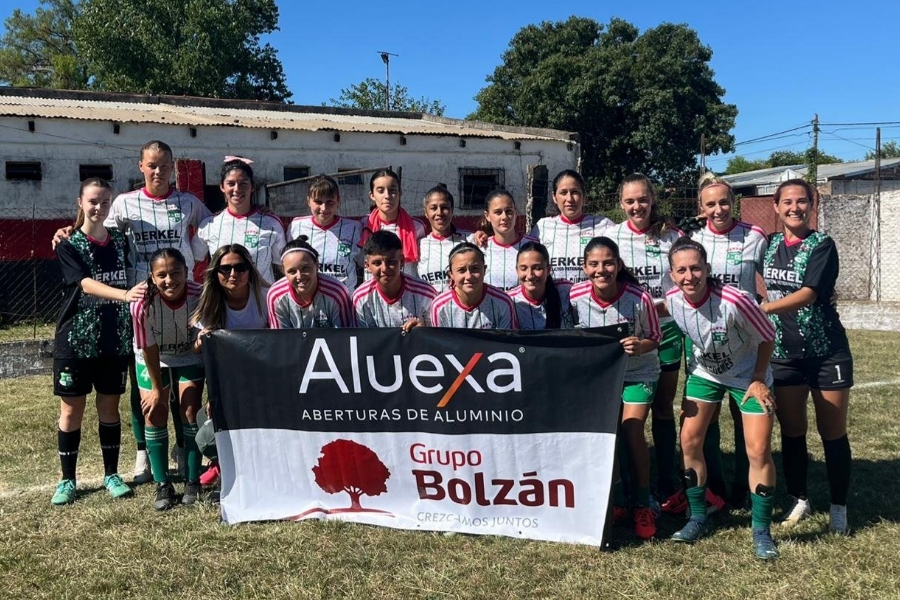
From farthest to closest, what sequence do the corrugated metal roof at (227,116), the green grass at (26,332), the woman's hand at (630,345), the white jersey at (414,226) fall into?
the corrugated metal roof at (227,116), the green grass at (26,332), the white jersey at (414,226), the woman's hand at (630,345)

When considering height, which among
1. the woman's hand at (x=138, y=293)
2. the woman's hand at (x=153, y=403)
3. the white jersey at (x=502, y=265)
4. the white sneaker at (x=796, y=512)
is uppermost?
the white jersey at (x=502, y=265)

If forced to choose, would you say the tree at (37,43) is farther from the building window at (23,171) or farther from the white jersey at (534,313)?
the white jersey at (534,313)

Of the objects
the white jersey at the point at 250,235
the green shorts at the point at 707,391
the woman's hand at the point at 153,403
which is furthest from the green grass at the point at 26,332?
the green shorts at the point at 707,391

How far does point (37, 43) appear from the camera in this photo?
42156mm

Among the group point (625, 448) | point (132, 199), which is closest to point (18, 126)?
point (132, 199)

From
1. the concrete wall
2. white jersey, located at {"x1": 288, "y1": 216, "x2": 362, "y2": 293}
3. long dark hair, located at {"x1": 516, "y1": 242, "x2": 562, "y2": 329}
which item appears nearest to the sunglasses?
white jersey, located at {"x1": 288, "y1": 216, "x2": 362, "y2": 293}

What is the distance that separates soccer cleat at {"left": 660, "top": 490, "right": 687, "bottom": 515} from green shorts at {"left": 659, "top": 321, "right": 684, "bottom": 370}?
2.51 ft

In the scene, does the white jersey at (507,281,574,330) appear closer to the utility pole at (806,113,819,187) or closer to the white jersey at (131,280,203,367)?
the white jersey at (131,280,203,367)

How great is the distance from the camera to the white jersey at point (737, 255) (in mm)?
4668

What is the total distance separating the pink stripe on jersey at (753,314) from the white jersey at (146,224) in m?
3.40

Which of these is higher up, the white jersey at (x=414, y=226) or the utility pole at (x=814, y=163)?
the utility pole at (x=814, y=163)

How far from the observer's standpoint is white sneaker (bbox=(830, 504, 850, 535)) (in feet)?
13.9

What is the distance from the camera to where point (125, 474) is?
18.0 ft

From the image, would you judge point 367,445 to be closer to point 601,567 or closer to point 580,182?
point 601,567
